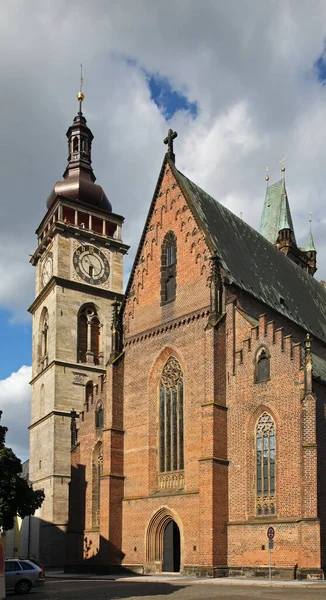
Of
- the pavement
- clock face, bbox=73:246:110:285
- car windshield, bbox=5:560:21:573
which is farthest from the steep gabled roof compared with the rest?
car windshield, bbox=5:560:21:573

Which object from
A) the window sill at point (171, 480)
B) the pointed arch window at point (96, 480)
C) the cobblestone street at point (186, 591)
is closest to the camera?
the cobblestone street at point (186, 591)

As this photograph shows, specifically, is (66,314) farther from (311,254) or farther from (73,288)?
(311,254)

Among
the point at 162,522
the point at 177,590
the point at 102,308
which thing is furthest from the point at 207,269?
the point at 102,308

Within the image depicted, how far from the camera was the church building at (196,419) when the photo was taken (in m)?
30.8

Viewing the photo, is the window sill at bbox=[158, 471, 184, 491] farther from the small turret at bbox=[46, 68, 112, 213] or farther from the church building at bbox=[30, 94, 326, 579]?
the small turret at bbox=[46, 68, 112, 213]

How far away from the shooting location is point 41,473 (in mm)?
50281

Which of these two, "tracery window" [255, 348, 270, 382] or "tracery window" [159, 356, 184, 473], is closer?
"tracery window" [255, 348, 270, 382]

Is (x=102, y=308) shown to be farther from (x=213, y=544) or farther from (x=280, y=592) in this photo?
(x=280, y=592)

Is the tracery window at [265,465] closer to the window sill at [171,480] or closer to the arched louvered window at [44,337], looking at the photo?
the window sill at [171,480]

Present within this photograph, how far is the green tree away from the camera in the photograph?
93.9 feet

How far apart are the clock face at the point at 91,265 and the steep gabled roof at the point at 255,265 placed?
48.7 ft

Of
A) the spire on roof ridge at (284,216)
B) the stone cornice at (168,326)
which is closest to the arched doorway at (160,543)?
the stone cornice at (168,326)

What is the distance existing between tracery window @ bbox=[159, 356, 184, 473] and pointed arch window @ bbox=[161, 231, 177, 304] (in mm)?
3447

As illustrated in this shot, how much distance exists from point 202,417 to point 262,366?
3.60 m
